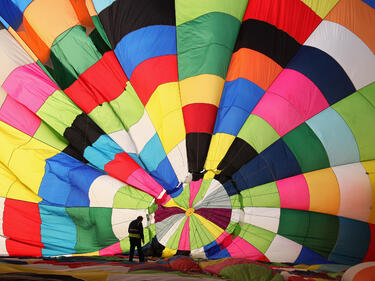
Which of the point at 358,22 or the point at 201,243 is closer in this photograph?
the point at 358,22

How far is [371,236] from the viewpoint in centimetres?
335

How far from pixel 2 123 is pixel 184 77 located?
73.7 inches

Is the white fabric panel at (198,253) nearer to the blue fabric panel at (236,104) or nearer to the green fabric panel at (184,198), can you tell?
the green fabric panel at (184,198)

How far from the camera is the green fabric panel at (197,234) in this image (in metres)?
3.50

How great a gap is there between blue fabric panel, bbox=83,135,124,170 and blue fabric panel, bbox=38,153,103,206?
119 millimetres

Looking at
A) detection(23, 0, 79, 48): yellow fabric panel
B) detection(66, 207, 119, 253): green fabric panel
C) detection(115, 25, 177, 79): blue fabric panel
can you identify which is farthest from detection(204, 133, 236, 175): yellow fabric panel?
detection(23, 0, 79, 48): yellow fabric panel

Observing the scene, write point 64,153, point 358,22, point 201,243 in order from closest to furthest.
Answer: point 358,22, point 201,243, point 64,153

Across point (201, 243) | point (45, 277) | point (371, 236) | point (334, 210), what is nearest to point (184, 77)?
point (201, 243)

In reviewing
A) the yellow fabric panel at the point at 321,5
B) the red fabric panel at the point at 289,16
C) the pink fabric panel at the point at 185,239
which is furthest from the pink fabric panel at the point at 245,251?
the yellow fabric panel at the point at 321,5

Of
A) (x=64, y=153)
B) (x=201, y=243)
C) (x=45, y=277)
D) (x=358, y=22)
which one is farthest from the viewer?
(x=64, y=153)

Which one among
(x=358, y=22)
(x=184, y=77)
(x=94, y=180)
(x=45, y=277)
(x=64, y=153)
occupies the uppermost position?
(x=358, y=22)

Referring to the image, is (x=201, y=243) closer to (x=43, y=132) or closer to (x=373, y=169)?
(x=373, y=169)

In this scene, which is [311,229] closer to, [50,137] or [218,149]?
[218,149]

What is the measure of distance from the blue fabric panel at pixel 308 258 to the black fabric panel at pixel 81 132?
7.01 ft
